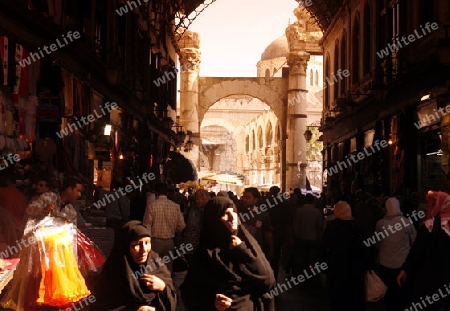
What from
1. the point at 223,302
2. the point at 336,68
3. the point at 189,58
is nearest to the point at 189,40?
the point at 189,58

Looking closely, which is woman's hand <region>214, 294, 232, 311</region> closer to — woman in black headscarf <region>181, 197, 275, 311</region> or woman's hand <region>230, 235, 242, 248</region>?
woman in black headscarf <region>181, 197, 275, 311</region>

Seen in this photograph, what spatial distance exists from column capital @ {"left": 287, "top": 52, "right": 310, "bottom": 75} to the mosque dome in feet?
155

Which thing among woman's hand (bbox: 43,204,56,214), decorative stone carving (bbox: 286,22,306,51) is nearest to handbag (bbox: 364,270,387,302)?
woman's hand (bbox: 43,204,56,214)

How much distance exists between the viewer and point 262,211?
929 centimetres

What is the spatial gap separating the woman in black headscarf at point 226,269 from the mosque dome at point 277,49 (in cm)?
7931

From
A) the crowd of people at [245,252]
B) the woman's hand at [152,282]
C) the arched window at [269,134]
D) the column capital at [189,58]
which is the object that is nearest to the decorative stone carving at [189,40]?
the column capital at [189,58]

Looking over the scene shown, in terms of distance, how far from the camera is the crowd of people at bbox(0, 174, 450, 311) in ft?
15.8

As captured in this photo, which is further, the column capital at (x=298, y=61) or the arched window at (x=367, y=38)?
the column capital at (x=298, y=61)

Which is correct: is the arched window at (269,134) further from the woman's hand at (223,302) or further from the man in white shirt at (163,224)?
the woman's hand at (223,302)

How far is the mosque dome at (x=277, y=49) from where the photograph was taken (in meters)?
83.8

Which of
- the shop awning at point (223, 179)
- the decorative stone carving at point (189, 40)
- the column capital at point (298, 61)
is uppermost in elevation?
the decorative stone carving at point (189, 40)

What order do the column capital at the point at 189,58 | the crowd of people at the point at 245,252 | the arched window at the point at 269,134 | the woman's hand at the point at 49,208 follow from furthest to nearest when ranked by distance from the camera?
the arched window at the point at 269,134 → the column capital at the point at 189,58 → the woman's hand at the point at 49,208 → the crowd of people at the point at 245,252

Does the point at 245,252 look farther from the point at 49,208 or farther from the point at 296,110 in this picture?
the point at 296,110

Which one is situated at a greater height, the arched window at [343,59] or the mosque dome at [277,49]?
the mosque dome at [277,49]
